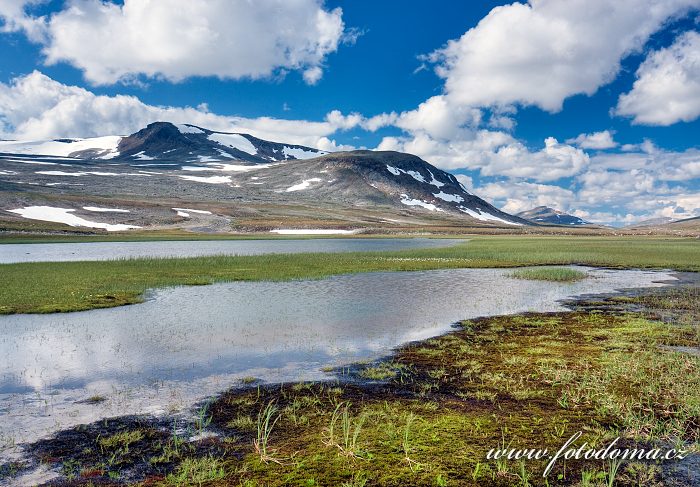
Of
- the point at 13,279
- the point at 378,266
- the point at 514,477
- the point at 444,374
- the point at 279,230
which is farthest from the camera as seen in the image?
the point at 279,230

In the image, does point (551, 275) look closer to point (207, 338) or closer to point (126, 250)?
point (207, 338)

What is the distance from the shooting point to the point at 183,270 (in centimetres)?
4856

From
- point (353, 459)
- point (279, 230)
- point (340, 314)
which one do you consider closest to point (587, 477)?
point (353, 459)

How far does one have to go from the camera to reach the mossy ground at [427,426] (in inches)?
373

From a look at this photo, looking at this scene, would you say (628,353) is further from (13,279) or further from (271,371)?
(13,279)

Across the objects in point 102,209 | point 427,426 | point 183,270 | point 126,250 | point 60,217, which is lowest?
point 126,250

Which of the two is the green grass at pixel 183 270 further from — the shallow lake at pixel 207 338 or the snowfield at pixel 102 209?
the snowfield at pixel 102 209

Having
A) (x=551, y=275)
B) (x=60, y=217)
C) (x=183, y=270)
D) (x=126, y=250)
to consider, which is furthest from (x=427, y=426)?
(x=60, y=217)

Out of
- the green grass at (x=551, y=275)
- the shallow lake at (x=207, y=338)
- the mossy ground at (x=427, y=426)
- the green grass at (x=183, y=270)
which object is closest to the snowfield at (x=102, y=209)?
the green grass at (x=183, y=270)

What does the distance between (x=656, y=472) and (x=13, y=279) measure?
46.1 meters

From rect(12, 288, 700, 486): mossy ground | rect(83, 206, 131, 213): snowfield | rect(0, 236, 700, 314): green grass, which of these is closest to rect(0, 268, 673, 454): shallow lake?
rect(12, 288, 700, 486): mossy ground

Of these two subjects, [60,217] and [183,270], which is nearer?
[183,270]

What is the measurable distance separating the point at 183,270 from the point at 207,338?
28.0 metres

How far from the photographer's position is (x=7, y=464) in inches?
399
